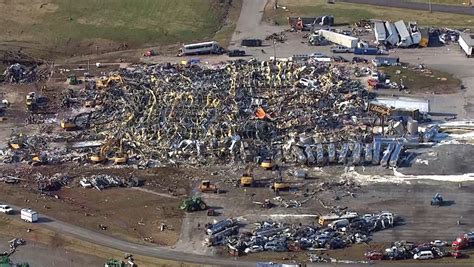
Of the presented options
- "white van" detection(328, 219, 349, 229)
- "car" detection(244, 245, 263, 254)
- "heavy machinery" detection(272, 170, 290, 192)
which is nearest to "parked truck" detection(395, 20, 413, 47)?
"heavy machinery" detection(272, 170, 290, 192)

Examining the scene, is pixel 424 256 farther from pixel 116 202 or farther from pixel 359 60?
pixel 359 60

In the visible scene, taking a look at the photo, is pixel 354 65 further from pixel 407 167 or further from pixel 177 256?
pixel 177 256

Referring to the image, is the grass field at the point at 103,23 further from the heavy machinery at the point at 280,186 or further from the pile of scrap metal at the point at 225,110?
the heavy machinery at the point at 280,186

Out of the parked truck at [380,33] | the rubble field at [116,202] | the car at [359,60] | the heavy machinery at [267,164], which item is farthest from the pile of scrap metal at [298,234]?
the parked truck at [380,33]

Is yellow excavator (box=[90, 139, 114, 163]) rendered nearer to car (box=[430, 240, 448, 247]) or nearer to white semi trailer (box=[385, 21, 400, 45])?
car (box=[430, 240, 448, 247])

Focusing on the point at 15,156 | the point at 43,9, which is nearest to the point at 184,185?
the point at 15,156

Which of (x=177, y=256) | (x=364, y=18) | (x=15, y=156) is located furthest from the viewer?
(x=364, y=18)

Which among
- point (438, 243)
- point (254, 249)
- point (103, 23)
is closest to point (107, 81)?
point (103, 23)
